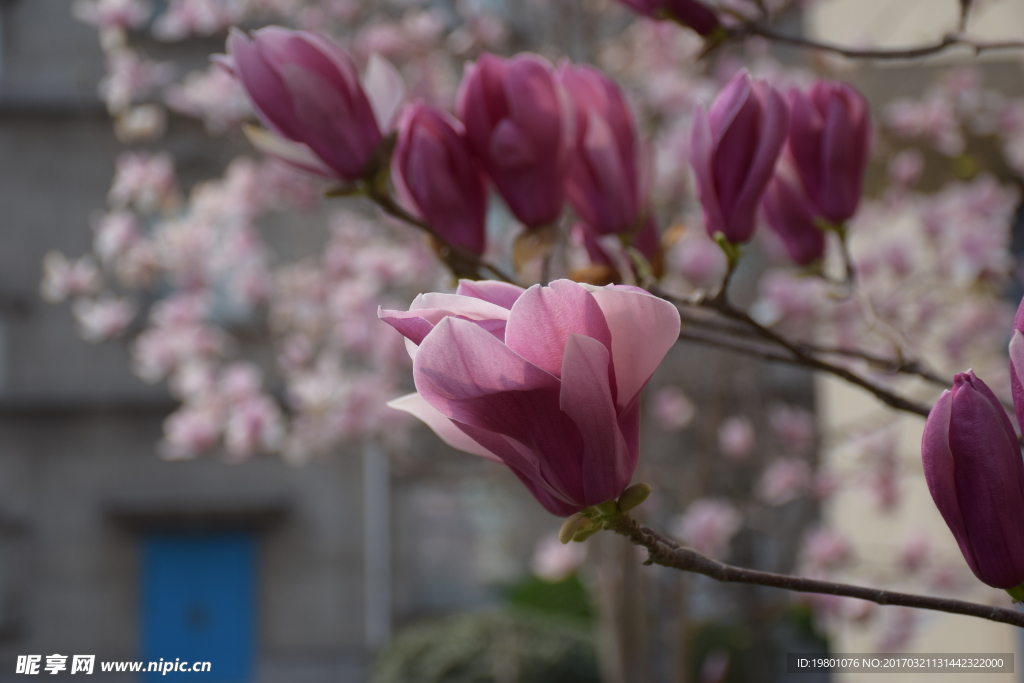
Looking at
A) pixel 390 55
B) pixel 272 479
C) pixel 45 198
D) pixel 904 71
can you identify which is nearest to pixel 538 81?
A: pixel 904 71

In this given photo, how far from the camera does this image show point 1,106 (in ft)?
22.5

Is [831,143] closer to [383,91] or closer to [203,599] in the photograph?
[383,91]

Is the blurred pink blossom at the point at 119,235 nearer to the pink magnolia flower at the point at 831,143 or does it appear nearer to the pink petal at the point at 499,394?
the pink magnolia flower at the point at 831,143

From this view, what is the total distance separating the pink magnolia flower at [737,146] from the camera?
0.52 meters

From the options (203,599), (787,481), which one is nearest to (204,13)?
(787,481)

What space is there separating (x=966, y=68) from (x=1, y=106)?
23.0 feet

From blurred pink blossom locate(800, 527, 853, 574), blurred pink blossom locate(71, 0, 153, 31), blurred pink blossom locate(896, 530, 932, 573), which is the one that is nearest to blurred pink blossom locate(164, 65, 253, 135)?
blurred pink blossom locate(71, 0, 153, 31)

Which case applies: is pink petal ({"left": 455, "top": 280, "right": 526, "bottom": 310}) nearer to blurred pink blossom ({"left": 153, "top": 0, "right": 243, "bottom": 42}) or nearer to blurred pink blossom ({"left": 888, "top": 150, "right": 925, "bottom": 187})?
blurred pink blossom ({"left": 888, "top": 150, "right": 925, "bottom": 187})

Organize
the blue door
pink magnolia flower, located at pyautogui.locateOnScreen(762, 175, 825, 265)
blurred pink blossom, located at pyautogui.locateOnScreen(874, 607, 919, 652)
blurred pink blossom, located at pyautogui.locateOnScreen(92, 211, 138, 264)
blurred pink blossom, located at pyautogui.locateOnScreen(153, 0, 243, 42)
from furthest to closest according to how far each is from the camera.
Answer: the blue door → blurred pink blossom, located at pyautogui.locateOnScreen(153, 0, 243, 42) → blurred pink blossom, located at pyautogui.locateOnScreen(92, 211, 138, 264) → blurred pink blossom, located at pyautogui.locateOnScreen(874, 607, 919, 652) → pink magnolia flower, located at pyautogui.locateOnScreen(762, 175, 825, 265)

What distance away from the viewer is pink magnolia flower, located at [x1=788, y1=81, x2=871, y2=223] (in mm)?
596

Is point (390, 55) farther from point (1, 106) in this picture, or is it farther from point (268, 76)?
point (1, 106)

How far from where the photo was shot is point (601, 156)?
594 millimetres

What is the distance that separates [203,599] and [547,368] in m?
7.07

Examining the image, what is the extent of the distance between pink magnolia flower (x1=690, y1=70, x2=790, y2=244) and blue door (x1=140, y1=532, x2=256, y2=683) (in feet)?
22.2
